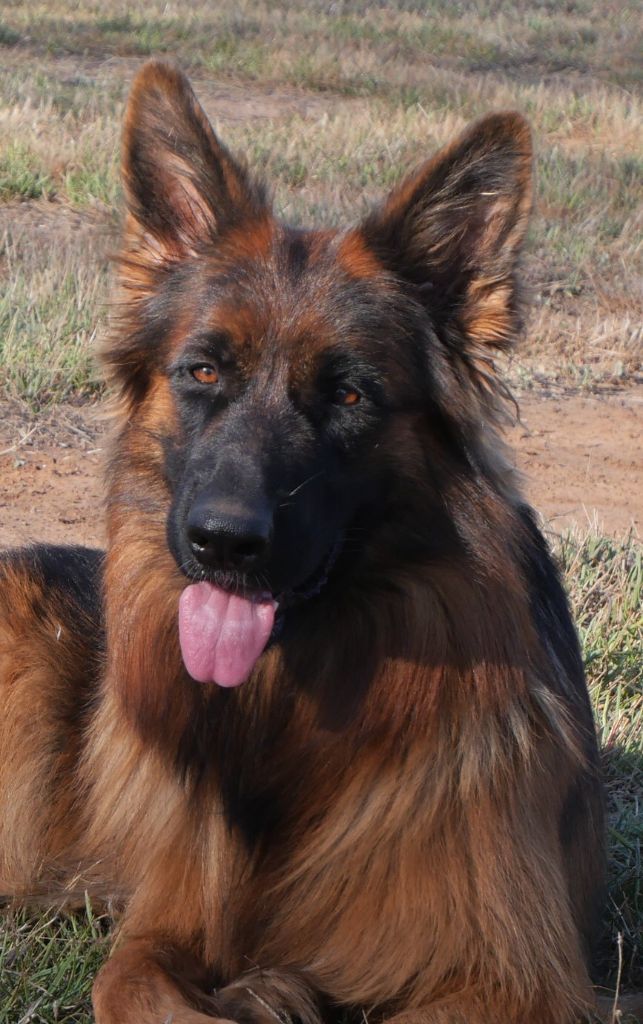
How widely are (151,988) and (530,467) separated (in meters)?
5.57

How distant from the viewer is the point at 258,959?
3521mm

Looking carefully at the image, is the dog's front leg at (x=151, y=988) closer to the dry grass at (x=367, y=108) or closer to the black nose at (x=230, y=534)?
the black nose at (x=230, y=534)

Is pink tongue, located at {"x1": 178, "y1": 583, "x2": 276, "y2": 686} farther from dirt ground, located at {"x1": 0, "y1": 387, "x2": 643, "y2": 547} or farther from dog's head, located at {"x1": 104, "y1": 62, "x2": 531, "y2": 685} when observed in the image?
dirt ground, located at {"x1": 0, "y1": 387, "x2": 643, "y2": 547}

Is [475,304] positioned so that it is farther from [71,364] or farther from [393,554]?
[71,364]

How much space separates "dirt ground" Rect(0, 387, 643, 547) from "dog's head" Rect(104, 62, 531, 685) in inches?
109

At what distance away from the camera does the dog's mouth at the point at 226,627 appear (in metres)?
3.29

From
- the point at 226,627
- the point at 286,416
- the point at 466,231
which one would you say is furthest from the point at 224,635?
the point at 466,231

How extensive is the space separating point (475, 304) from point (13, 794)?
85.2 inches

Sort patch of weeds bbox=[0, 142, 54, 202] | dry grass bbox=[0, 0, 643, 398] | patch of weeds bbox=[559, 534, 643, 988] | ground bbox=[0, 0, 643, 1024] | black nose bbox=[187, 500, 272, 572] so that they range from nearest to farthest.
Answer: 1. black nose bbox=[187, 500, 272, 572]
2. patch of weeds bbox=[559, 534, 643, 988]
3. ground bbox=[0, 0, 643, 1024]
4. dry grass bbox=[0, 0, 643, 398]
5. patch of weeds bbox=[0, 142, 54, 202]

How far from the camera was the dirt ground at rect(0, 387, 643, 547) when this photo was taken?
7051 mm

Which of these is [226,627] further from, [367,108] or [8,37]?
[8,37]

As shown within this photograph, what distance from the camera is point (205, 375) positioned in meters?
3.53

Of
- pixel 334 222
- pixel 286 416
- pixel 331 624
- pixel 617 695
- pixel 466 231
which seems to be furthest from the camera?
pixel 334 222

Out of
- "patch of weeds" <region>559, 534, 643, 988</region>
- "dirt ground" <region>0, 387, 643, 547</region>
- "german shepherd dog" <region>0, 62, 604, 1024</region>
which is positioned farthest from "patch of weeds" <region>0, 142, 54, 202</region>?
"german shepherd dog" <region>0, 62, 604, 1024</region>
